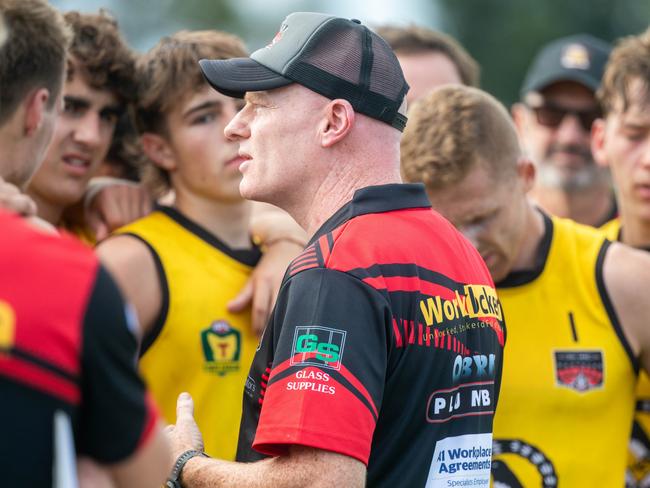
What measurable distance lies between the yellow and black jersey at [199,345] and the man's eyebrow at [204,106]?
1.77 ft

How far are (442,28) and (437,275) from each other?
2992 cm

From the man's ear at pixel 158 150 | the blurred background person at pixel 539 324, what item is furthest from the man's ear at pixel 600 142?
the man's ear at pixel 158 150

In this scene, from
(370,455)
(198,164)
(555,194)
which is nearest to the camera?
(370,455)

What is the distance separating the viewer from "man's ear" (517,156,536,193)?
412 centimetres

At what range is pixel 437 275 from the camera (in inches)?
114

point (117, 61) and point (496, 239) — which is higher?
point (117, 61)

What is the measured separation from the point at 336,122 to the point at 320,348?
2.28ft

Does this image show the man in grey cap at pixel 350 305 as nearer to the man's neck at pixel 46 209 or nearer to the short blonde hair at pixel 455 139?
the short blonde hair at pixel 455 139

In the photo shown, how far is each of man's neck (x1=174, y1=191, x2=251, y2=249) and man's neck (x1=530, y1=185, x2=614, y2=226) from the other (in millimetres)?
2824

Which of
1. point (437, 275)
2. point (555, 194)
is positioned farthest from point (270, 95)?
point (555, 194)

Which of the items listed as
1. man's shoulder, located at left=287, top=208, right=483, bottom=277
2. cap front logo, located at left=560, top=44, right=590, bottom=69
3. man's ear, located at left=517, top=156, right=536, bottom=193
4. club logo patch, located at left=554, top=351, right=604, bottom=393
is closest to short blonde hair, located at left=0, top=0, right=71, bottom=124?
man's shoulder, located at left=287, top=208, right=483, bottom=277

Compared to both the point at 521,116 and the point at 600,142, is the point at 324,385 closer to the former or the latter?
the point at 600,142

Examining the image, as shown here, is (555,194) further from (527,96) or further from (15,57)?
(15,57)

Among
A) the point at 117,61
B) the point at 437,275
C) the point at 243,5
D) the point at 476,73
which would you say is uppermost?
the point at 243,5
